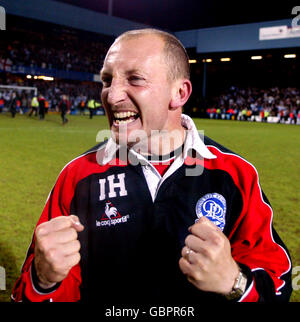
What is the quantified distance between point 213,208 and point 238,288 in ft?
1.65

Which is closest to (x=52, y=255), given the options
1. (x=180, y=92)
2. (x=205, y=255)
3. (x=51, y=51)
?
(x=205, y=255)

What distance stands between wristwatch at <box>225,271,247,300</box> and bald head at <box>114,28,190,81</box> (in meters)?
1.03

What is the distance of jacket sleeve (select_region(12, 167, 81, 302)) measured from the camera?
5.26 ft

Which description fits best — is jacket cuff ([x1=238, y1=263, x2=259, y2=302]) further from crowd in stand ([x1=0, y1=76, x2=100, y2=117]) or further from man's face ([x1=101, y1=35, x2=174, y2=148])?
crowd in stand ([x1=0, y1=76, x2=100, y2=117])

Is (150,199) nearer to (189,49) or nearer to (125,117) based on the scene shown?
(125,117)

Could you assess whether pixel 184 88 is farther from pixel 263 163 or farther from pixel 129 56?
pixel 263 163

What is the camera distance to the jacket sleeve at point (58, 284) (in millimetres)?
1603

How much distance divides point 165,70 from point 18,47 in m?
38.7

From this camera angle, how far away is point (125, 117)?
6.08 ft

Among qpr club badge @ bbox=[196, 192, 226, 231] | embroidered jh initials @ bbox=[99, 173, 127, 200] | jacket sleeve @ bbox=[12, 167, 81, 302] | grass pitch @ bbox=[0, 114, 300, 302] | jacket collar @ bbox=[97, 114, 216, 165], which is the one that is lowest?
grass pitch @ bbox=[0, 114, 300, 302]

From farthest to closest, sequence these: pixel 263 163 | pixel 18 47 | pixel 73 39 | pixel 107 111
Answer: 1. pixel 73 39
2. pixel 18 47
3. pixel 263 163
4. pixel 107 111

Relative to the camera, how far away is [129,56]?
1773 mm

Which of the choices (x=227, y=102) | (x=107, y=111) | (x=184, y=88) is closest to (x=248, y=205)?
(x=184, y=88)

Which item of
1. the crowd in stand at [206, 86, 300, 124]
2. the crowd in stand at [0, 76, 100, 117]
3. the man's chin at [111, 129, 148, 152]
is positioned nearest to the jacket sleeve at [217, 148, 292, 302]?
the man's chin at [111, 129, 148, 152]
